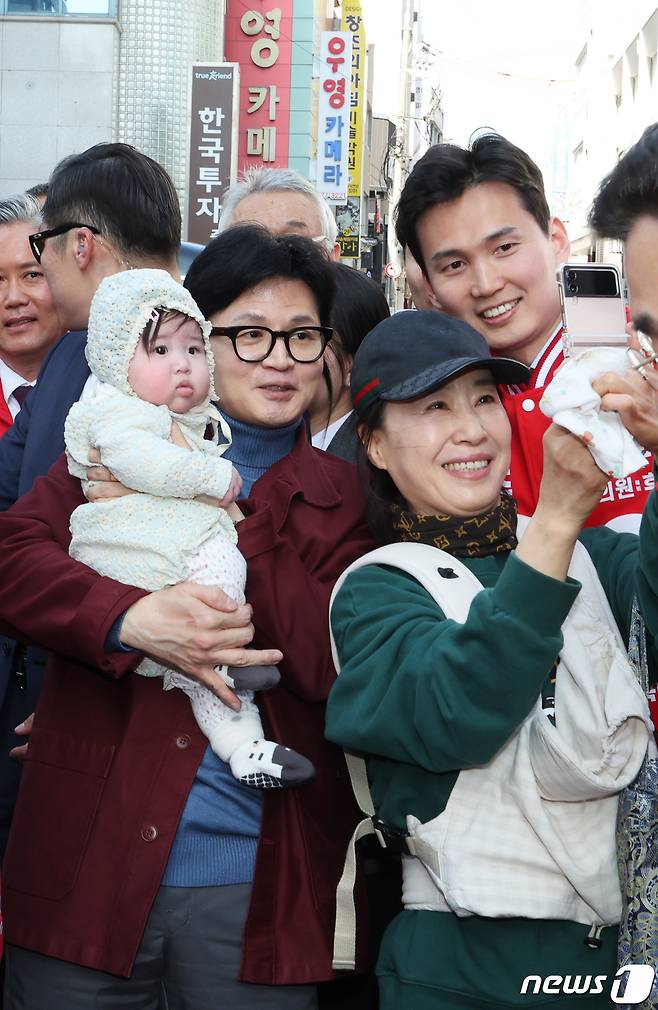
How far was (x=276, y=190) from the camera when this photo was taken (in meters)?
4.55

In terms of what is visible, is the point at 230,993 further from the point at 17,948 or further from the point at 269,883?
the point at 17,948

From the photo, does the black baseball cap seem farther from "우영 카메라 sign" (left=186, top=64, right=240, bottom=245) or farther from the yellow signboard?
the yellow signboard

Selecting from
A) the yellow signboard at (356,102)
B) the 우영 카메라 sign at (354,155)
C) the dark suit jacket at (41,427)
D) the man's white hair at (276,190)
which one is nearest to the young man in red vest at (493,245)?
the dark suit jacket at (41,427)

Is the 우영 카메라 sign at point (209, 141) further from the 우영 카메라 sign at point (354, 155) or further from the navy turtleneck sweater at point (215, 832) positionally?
the navy turtleneck sweater at point (215, 832)

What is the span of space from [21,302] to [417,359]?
2.74 meters

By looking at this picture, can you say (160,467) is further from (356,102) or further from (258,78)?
(356,102)

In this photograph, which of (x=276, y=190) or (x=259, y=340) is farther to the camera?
(x=276, y=190)

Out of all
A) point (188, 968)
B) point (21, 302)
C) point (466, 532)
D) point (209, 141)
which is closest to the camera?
point (466, 532)

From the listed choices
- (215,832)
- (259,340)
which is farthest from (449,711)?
(259,340)

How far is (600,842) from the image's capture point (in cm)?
201

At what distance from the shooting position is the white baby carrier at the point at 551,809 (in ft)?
6.38

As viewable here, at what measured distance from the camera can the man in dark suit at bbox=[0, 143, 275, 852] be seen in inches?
119

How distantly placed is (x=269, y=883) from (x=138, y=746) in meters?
0.41

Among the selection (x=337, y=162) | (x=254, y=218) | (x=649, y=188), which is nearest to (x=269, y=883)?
(x=649, y=188)
